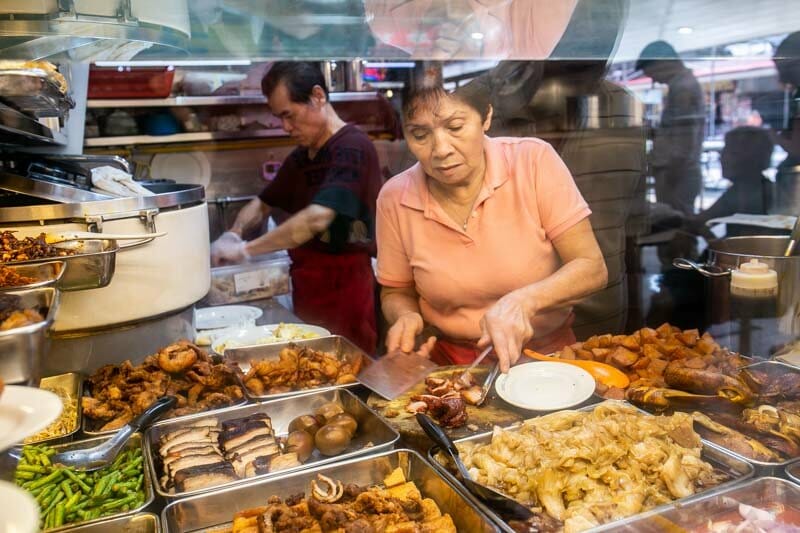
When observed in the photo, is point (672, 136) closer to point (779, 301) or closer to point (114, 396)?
point (779, 301)

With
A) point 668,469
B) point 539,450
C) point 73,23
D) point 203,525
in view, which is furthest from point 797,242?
point 73,23

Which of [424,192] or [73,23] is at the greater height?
[73,23]

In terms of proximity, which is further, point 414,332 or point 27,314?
point 414,332

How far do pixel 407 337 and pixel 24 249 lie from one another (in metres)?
1.24

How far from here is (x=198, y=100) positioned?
4762 millimetres

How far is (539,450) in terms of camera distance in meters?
1.48

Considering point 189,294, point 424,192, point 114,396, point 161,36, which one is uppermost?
point 161,36

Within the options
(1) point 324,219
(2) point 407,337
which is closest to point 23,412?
(2) point 407,337

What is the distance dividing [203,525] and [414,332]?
3.52 feet

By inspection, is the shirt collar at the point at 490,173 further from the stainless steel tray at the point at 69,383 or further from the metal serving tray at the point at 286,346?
the stainless steel tray at the point at 69,383

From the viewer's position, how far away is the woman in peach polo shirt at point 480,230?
2.23 meters

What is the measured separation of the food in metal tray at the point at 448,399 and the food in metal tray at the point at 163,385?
53 cm

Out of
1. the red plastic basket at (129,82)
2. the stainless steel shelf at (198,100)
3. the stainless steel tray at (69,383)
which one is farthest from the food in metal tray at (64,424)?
the red plastic basket at (129,82)

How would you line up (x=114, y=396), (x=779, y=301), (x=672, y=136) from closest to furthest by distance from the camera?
(x=114, y=396) → (x=779, y=301) → (x=672, y=136)
